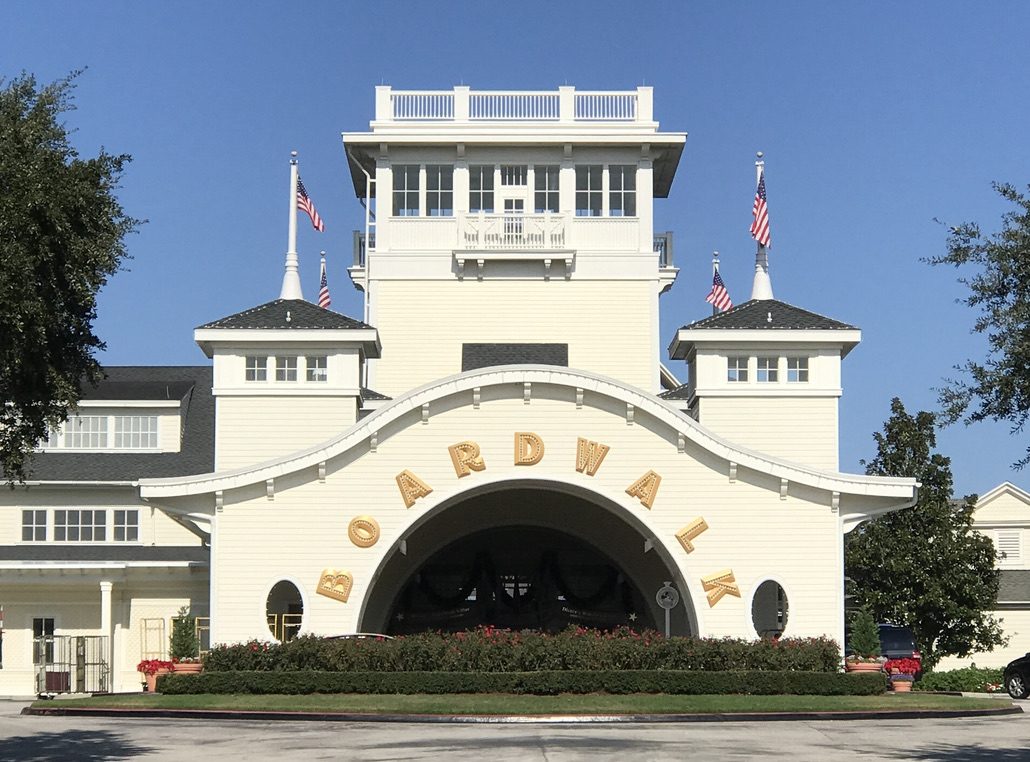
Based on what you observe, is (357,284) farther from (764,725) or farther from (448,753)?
(448,753)

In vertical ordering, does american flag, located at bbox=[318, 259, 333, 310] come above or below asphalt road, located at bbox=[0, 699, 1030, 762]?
above

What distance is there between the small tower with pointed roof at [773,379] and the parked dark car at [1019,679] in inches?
274

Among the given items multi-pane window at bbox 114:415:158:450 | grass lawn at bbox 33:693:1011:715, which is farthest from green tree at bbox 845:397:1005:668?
multi-pane window at bbox 114:415:158:450

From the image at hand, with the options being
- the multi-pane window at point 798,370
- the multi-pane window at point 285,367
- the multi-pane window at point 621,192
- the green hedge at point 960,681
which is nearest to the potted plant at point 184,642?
the multi-pane window at point 285,367

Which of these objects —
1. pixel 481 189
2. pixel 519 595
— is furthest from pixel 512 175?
pixel 519 595

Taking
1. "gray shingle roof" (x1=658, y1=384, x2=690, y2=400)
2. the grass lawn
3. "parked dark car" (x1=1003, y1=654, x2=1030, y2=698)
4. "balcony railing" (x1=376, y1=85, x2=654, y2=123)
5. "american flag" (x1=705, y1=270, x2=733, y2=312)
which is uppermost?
"balcony railing" (x1=376, y1=85, x2=654, y2=123)

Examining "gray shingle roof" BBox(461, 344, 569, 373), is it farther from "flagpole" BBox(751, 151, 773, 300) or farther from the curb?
the curb

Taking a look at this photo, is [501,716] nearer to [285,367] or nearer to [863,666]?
[863,666]

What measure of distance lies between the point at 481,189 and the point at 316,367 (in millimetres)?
9653

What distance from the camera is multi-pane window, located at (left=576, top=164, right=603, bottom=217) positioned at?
47.4 m

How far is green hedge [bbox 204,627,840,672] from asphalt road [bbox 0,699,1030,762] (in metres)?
4.56

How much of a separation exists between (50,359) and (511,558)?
25.1m

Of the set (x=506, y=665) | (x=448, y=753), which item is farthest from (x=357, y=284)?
(x=448, y=753)

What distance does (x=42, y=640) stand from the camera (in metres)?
40.9
